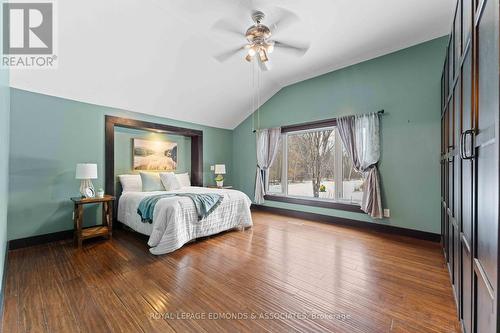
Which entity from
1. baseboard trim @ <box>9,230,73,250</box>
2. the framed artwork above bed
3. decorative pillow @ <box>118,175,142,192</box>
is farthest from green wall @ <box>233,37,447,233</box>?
baseboard trim @ <box>9,230,73,250</box>

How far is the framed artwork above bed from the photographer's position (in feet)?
14.3

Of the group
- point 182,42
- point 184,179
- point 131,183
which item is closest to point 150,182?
point 131,183

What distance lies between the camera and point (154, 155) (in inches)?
183

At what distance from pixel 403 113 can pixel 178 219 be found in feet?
12.3

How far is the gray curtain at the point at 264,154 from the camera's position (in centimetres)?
501

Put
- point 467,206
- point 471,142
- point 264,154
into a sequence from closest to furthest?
point 471,142 < point 467,206 < point 264,154

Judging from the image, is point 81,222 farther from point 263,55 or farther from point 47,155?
point 263,55

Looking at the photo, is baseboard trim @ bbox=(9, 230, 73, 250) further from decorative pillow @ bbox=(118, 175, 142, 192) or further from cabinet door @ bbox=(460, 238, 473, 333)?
cabinet door @ bbox=(460, 238, 473, 333)

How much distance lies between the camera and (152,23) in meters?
2.77

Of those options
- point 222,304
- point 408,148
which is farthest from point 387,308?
point 408,148

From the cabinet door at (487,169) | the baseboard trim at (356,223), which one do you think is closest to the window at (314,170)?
the baseboard trim at (356,223)

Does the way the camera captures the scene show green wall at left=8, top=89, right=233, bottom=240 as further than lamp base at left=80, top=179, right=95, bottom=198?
No

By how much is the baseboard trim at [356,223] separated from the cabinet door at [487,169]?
2582 mm

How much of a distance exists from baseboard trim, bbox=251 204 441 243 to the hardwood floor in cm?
16
